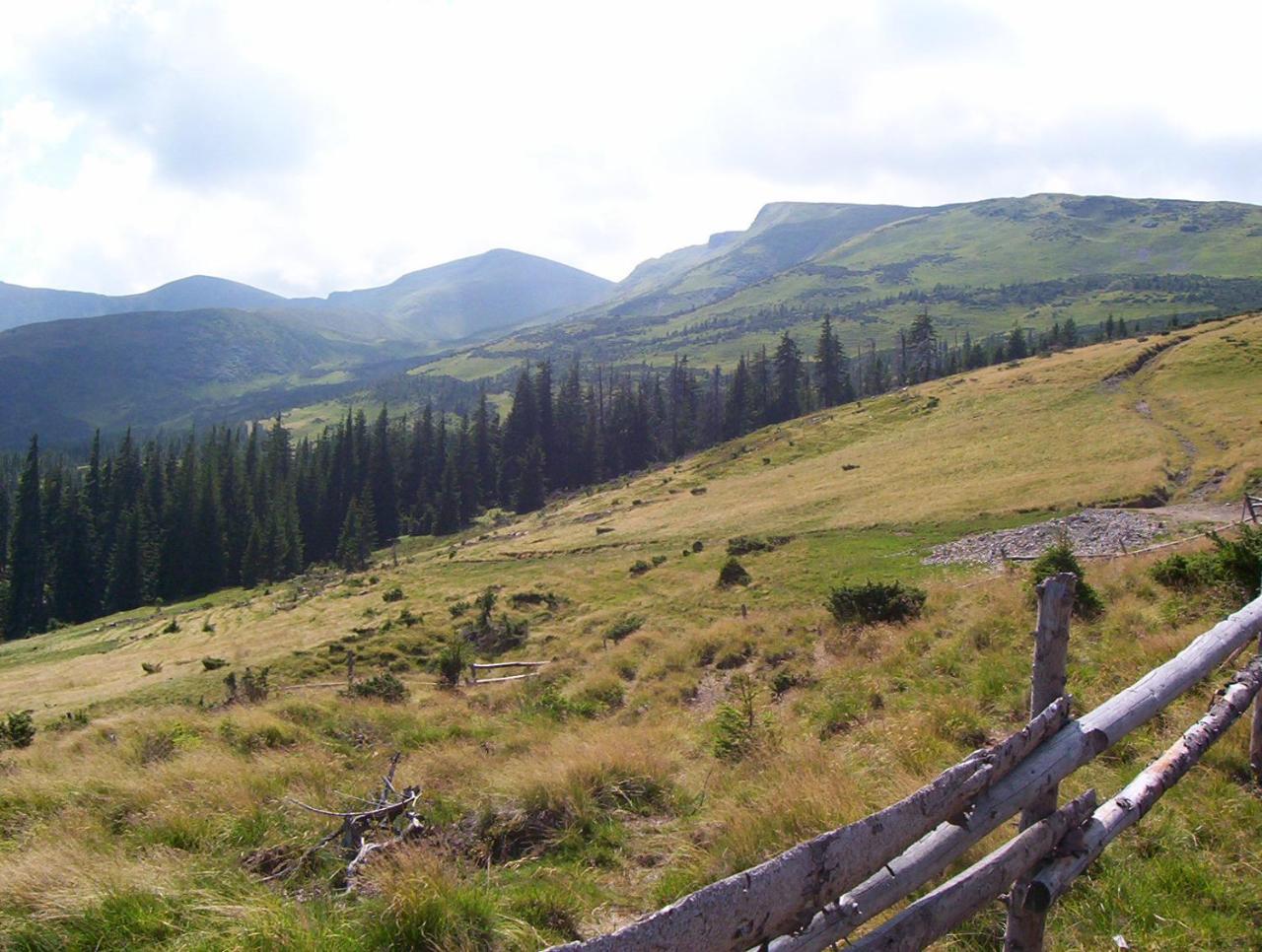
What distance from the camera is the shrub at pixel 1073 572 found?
12.5m

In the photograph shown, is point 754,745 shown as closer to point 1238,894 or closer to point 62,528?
point 1238,894

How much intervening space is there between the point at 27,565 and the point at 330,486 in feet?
128

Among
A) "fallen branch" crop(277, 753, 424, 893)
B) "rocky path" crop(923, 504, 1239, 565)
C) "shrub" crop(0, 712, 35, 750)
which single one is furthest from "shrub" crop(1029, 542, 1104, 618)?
"shrub" crop(0, 712, 35, 750)

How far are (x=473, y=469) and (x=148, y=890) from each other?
101715 mm

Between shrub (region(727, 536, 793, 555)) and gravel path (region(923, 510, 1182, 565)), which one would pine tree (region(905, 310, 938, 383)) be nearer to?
shrub (region(727, 536, 793, 555))

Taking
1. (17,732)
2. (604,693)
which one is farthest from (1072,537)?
(17,732)

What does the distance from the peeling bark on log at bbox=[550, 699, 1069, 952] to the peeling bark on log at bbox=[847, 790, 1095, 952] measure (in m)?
0.29

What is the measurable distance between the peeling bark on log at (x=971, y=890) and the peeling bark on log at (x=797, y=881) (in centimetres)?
29

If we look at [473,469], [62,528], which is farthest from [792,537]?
[62,528]

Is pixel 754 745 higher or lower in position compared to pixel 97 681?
higher

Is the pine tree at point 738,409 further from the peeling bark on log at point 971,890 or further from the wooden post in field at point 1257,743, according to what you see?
the peeling bark on log at point 971,890

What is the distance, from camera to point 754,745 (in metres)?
9.20

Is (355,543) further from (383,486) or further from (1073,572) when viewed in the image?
(1073,572)

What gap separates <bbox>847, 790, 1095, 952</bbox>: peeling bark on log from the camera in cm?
337
